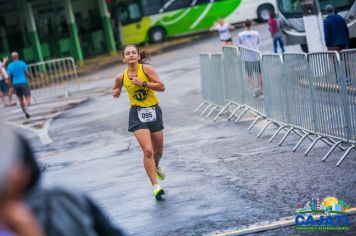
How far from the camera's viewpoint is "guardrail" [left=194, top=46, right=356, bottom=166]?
9.45 meters

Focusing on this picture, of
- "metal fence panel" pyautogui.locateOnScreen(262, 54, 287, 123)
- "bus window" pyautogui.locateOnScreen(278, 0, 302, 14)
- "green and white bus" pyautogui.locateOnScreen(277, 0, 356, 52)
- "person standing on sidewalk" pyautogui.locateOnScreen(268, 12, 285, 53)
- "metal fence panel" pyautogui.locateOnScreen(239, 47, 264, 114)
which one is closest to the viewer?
"metal fence panel" pyautogui.locateOnScreen(262, 54, 287, 123)

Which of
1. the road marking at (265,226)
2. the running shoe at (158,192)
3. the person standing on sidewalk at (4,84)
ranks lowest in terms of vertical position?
the person standing on sidewalk at (4,84)

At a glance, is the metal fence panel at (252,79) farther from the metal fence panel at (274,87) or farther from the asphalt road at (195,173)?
the metal fence panel at (274,87)

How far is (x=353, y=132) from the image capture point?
30.9ft

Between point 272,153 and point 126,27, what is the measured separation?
111 ft

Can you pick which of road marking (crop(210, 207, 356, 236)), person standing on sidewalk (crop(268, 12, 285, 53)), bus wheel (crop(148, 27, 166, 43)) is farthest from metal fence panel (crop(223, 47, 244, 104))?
bus wheel (crop(148, 27, 166, 43))

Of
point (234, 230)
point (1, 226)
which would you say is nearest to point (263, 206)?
point (234, 230)

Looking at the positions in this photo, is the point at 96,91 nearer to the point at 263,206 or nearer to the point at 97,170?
the point at 97,170

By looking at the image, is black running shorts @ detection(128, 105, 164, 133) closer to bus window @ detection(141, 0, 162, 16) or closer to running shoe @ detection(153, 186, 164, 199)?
running shoe @ detection(153, 186, 164, 199)

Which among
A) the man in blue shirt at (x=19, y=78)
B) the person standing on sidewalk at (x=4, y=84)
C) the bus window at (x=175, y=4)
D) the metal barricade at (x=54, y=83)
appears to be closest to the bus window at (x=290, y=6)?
the man in blue shirt at (x=19, y=78)

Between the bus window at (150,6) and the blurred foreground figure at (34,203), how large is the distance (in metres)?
41.7

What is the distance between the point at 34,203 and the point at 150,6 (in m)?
42.3

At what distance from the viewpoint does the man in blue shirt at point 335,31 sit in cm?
1653

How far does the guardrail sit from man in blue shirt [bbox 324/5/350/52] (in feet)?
8.18
